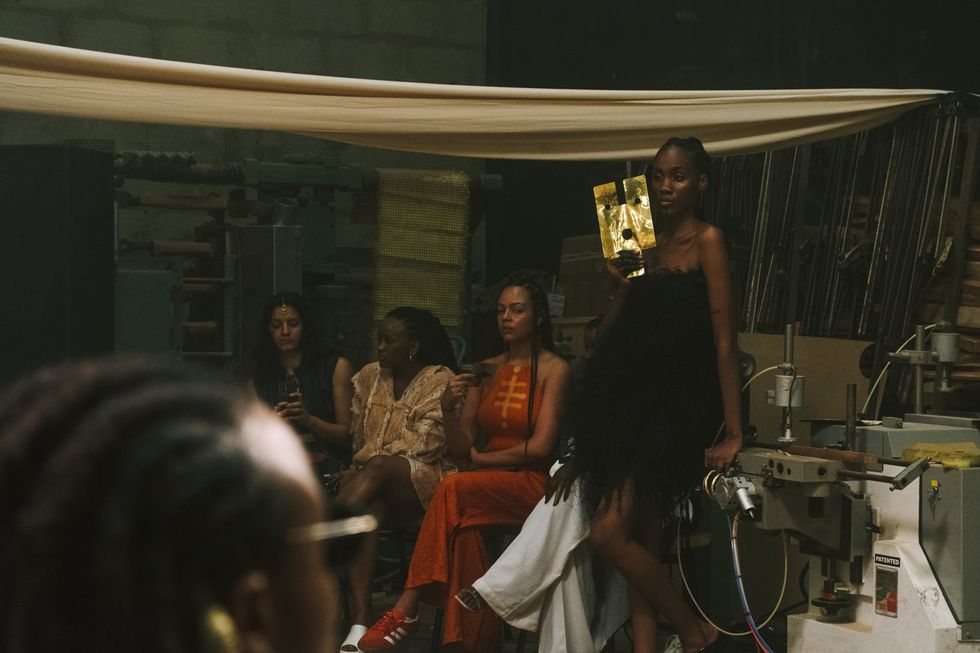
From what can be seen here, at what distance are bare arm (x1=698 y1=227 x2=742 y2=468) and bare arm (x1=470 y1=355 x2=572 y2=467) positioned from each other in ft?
2.17

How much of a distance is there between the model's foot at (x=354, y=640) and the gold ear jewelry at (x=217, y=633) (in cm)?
371

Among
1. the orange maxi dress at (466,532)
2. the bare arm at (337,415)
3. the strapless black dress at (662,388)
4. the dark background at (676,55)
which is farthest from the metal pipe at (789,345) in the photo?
the dark background at (676,55)

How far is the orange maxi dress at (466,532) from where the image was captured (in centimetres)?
403

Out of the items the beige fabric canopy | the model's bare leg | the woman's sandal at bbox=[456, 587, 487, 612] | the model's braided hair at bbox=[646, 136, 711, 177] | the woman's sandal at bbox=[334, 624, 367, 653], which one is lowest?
the woman's sandal at bbox=[334, 624, 367, 653]

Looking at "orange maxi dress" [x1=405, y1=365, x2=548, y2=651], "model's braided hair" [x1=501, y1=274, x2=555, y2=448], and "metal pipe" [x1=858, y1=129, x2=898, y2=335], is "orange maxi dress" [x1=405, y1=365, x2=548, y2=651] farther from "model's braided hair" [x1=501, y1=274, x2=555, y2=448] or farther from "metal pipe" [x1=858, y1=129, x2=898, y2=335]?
"metal pipe" [x1=858, y1=129, x2=898, y2=335]

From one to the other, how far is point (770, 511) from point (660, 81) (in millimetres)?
3635

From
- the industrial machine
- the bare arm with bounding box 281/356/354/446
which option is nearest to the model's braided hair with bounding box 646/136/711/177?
the industrial machine

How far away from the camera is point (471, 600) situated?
3.92 meters

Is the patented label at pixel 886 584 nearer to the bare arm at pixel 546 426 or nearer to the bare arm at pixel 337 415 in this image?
the bare arm at pixel 546 426

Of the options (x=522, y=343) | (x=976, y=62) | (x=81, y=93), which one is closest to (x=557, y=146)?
(x=522, y=343)

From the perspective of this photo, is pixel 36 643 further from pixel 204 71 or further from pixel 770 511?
pixel 204 71

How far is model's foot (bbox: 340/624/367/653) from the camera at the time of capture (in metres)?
4.03

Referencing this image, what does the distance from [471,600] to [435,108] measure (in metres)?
1.40

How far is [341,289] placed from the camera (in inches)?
215
